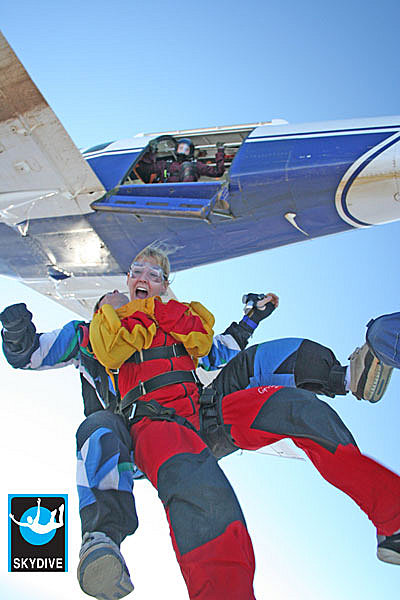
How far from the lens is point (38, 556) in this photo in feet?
9.09

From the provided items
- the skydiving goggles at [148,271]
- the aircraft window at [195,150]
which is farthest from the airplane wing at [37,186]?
the skydiving goggles at [148,271]

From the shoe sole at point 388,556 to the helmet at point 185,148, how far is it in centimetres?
521

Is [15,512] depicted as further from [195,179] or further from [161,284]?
[195,179]

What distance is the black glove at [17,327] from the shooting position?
2559mm

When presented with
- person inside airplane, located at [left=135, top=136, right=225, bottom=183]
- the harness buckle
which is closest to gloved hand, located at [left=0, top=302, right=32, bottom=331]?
the harness buckle

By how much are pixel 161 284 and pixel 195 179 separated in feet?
10.0

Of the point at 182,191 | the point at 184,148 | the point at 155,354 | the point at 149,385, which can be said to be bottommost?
the point at 149,385

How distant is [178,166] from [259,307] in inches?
133

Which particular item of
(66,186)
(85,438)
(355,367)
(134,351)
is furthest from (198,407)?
(66,186)

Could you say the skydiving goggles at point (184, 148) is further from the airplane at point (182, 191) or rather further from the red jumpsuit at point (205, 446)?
the red jumpsuit at point (205, 446)

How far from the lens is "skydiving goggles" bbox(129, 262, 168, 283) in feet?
10.2

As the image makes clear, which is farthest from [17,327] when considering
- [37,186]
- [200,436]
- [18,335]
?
[37,186]

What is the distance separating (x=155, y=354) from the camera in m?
2.62

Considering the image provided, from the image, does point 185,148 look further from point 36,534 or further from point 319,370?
point 36,534
